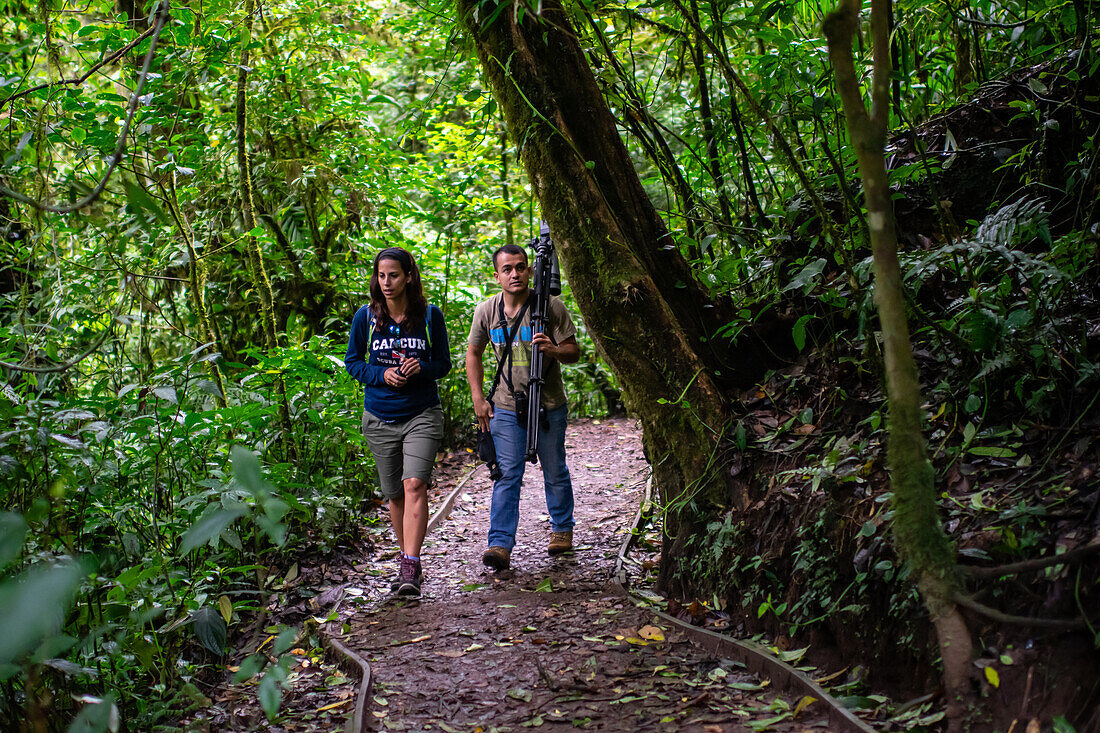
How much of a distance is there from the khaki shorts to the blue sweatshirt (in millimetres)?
54

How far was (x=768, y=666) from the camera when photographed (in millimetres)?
3055

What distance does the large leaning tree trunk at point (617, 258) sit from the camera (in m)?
4.16

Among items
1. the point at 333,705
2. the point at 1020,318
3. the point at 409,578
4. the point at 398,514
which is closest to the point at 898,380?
the point at 1020,318

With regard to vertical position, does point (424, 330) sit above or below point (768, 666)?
above

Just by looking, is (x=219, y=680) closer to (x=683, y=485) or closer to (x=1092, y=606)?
(x=683, y=485)

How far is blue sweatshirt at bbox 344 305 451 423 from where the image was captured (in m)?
4.78

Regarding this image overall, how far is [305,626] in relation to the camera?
4.09 m

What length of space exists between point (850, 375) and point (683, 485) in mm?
1084

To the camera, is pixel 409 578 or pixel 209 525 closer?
pixel 209 525

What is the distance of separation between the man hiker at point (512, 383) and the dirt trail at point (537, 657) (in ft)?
1.55

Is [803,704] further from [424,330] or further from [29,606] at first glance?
[424,330]

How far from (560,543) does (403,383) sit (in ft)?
5.47

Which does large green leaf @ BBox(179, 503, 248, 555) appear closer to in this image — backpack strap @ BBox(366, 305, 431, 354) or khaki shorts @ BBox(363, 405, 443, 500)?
khaki shorts @ BBox(363, 405, 443, 500)

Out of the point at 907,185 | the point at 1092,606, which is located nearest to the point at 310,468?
the point at 907,185
